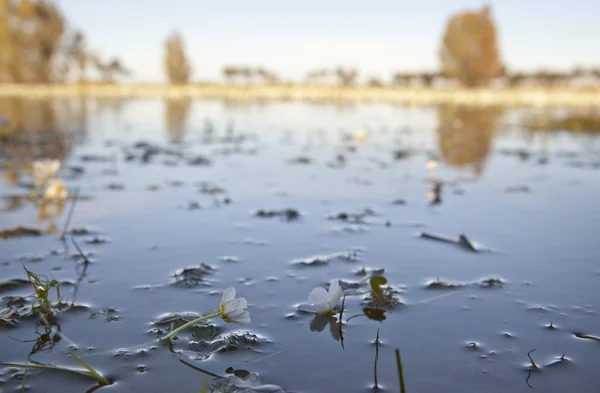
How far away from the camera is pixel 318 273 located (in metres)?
2.66

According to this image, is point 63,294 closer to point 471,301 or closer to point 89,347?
point 89,347

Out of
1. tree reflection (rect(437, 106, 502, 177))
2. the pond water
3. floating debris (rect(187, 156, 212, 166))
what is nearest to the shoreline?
tree reflection (rect(437, 106, 502, 177))

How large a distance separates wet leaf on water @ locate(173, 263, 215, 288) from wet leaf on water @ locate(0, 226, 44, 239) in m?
1.31

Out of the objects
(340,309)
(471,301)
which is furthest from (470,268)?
(340,309)

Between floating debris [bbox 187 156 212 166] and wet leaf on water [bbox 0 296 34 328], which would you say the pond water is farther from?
floating debris [bbox 187 156 212 166]

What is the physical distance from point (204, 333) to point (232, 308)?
0.21 metres

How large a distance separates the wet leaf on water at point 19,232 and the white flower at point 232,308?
2.12 m

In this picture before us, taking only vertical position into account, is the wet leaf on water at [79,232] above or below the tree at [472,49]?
below

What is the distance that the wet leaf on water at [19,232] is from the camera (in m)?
3.30

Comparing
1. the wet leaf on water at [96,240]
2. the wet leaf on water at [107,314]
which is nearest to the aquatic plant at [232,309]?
the wet leaf on water at [107,314]

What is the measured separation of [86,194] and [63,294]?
262 cm

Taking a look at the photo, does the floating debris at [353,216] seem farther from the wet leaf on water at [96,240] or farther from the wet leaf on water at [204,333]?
the wet leaf on water at [204,333]

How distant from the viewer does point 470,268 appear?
8.97 feet

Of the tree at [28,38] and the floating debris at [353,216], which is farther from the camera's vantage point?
the tree at [28,38]
